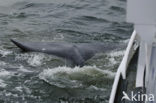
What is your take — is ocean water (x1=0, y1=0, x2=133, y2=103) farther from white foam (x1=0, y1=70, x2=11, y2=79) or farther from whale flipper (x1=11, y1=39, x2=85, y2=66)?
whale flipper (x1=11, y1=39, x2=85, y2=66)

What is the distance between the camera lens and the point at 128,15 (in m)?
2.94

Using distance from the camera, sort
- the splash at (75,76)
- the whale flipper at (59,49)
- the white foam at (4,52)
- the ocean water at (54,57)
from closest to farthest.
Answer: the ocean water at (54,57), the splash at (75,76), the whale flipper at (59,49), the white foam at (4,52)

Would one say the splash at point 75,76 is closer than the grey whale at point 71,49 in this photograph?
Yes

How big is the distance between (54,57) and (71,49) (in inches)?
17.8

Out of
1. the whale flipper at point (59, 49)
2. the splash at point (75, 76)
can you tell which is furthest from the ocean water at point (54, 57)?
the whale flipper at point (59, 49)

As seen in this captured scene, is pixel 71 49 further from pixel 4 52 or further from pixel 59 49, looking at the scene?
pixel 4 52

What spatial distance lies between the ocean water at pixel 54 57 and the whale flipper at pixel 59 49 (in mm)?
105

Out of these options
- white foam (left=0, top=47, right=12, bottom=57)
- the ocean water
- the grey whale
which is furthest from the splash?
white foam (left=0, top=47, right=12, bottom=57)

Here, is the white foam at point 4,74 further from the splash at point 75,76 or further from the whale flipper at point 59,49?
the whale flipper at point 59,49

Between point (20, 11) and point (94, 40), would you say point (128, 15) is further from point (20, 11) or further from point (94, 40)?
point (20, 11)

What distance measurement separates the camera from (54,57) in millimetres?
7633

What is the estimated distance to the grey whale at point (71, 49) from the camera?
726cm

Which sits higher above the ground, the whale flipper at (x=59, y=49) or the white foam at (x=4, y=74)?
the whale flipper at (x=59, y=49)

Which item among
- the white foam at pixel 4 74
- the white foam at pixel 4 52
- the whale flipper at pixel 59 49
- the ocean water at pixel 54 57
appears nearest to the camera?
the ocean water at pixel 54 57
